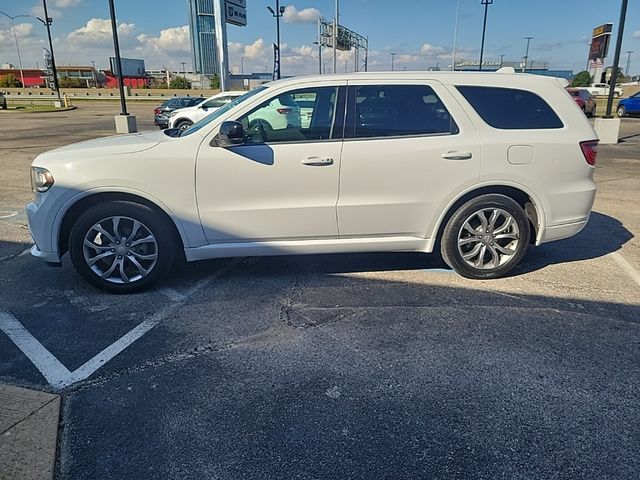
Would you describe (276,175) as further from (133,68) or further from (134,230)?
(133,68)

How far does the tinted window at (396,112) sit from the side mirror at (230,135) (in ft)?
3.08

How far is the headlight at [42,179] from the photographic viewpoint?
3.95 metres

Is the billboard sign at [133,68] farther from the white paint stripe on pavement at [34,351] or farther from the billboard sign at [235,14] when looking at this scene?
the white paint stripe on pavement at [34,351]

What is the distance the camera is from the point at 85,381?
2963mm

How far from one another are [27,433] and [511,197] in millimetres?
4147

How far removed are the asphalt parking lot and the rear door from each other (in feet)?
2.33

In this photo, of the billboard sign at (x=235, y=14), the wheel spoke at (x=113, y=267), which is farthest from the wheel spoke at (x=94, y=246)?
the billboard sign at (x=235, y=14)

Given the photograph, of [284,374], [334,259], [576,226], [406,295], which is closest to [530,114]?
[576,226]

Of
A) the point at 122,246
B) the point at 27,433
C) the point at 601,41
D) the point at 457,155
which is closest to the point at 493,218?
the point at 457,155

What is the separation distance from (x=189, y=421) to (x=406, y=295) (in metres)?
2.22

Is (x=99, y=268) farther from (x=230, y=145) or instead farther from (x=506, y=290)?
(x=506, y=290)

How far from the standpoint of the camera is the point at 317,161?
13.2 feet

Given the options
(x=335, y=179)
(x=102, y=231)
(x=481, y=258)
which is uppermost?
(x=335, y=179)

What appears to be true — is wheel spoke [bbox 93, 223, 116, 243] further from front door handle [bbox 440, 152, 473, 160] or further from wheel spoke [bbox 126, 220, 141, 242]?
front door handle [bbox 440, 152, 473, 160]
